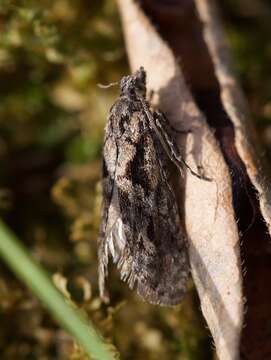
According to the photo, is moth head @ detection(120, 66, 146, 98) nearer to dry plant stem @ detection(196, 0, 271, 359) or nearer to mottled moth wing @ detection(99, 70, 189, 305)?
mottled moth wing @ detection(99, 70, 189, 305)

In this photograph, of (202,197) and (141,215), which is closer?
(202,197)

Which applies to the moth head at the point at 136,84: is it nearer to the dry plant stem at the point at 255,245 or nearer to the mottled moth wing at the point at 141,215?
the mottled moth wing at the point at 141,215

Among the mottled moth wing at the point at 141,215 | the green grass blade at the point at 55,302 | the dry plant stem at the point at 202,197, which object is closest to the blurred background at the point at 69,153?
the mottled moth wing at the point at 141,215

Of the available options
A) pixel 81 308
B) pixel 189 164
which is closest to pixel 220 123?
pixel 189 164

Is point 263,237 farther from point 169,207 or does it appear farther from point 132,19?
point 132,19

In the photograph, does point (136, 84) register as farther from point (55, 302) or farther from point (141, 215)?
point (55, 302)

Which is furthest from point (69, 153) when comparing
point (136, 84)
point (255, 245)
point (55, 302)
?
point (55, 302)
